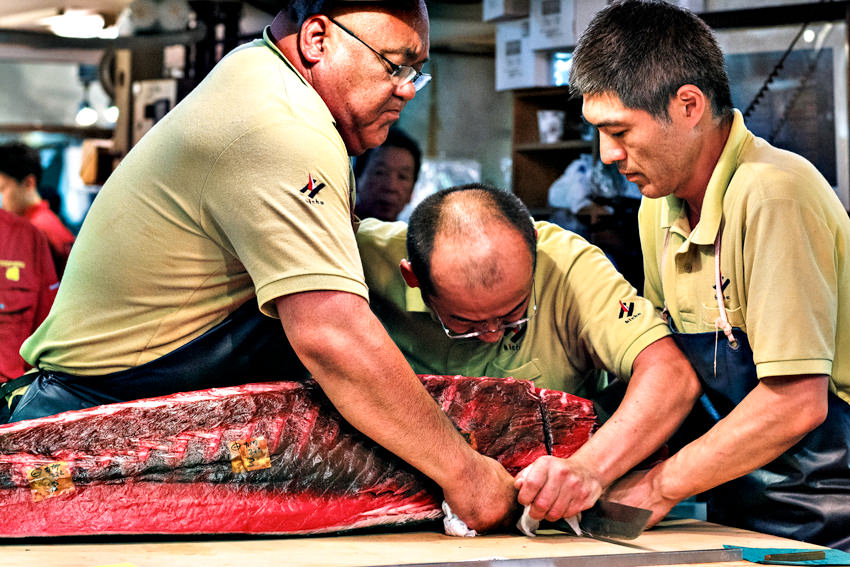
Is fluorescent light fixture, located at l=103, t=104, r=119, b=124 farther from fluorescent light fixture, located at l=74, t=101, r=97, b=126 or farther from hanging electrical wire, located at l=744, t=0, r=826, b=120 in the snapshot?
hanging electrical wire, located at l=744, t=0, r=826, b=120

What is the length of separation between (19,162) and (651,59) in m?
4.61

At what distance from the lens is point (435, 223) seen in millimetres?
2354

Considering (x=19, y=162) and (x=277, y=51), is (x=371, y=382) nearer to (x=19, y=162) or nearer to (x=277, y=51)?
(x=277, y=51)

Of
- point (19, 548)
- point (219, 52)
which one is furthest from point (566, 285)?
point (219, 52)

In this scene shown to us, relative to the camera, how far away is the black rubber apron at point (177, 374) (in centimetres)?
204

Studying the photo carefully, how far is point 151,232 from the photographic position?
196 centimetres

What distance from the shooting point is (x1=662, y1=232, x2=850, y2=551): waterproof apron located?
211cm

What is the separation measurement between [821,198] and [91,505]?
1.67 metres

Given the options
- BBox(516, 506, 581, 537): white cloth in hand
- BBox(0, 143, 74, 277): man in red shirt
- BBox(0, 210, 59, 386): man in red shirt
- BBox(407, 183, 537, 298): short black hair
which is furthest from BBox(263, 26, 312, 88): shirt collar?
BBox(0, 143, 74, 277): man in red shirt

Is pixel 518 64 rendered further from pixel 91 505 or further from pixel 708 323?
pixel 91 505

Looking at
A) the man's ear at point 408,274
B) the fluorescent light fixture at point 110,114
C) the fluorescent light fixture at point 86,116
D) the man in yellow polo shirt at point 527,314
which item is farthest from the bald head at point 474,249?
the fluorescent light fixture at point 86,116

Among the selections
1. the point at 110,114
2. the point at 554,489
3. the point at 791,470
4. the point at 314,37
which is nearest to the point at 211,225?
the point at 314,37

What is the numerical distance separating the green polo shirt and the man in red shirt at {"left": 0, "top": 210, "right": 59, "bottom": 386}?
9.50ft

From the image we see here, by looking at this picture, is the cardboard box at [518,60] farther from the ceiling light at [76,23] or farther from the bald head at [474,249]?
the ceiling light at [76,23]
